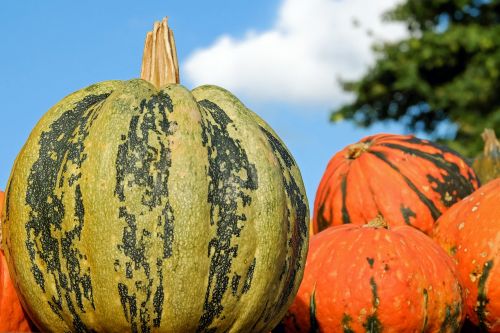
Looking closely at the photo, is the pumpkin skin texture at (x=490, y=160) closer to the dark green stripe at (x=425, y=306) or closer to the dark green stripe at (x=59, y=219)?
the dark green stripe at (x=425, y=306)

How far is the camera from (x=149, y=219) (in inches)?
83.3

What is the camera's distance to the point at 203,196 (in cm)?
219

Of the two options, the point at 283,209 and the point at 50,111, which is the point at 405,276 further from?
the point at 50,111

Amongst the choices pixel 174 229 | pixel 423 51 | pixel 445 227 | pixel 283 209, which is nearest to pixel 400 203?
pixel 445 227

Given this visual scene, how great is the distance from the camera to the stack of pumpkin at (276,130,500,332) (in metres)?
2.98

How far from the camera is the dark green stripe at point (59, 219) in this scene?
2193 millimetres

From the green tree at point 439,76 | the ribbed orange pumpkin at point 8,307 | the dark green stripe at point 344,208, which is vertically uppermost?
the green tree at point 439,76

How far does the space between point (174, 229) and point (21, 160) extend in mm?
602

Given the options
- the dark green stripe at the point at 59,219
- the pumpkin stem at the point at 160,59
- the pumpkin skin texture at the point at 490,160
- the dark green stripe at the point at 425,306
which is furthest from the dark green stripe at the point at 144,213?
the pumpkin skin texture at the point at 490,160

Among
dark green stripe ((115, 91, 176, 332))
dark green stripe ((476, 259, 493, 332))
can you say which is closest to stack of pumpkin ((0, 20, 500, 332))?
dark green stripe ((115, 91, 176, 332))

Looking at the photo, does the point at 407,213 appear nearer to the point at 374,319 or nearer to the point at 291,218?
the point at 374,319

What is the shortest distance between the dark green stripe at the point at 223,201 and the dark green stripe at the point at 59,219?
1.19 feet

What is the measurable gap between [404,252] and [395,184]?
42.4 inches

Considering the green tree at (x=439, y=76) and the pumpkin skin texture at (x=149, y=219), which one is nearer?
the pumpkin skin texture at (x=149, y=219)
